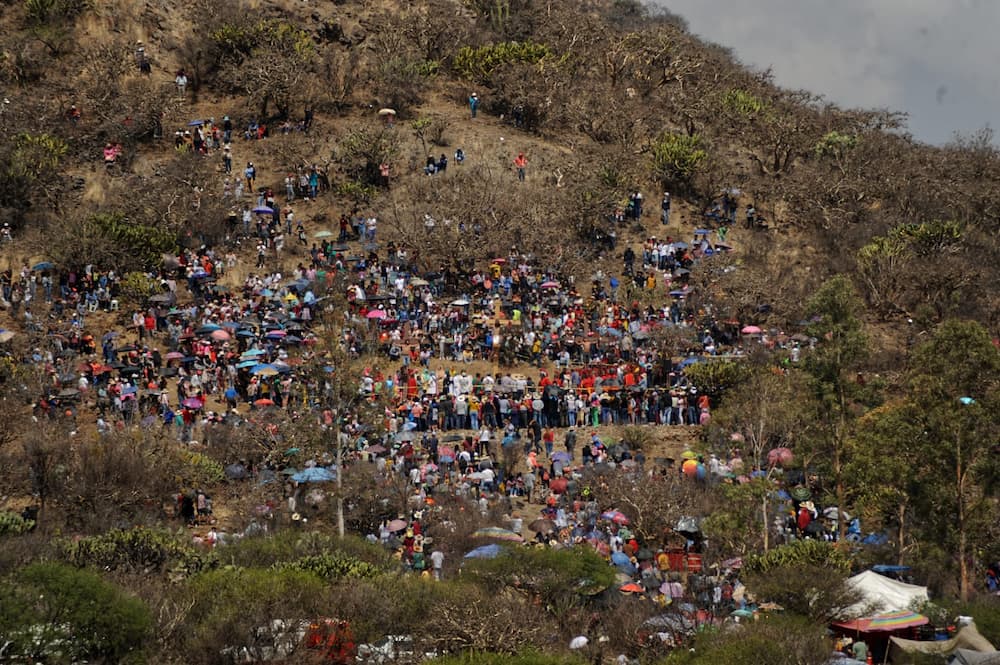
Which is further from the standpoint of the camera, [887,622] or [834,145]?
[834,145]

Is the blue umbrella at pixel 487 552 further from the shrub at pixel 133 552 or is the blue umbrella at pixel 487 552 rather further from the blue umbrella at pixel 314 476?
the blue umbrella at pixel 314 476

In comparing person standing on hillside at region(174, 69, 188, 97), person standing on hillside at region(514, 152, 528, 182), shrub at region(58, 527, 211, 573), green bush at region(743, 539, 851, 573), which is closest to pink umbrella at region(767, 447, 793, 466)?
green bush at region(743, 539, 851, 573)

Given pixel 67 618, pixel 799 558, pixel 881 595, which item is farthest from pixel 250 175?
pixel 881 595

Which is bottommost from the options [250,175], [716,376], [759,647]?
[759,647]

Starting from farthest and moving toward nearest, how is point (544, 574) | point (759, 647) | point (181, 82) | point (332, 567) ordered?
point (181, 82) → point (544, 574) → point (332, 567) → point (759, 647)

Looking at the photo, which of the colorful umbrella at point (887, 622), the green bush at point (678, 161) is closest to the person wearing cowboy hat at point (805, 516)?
the colorful umbrella at point (887, 622)

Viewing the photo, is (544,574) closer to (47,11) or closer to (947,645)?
(947,645)

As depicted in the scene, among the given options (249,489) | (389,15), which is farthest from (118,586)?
(389,15)
